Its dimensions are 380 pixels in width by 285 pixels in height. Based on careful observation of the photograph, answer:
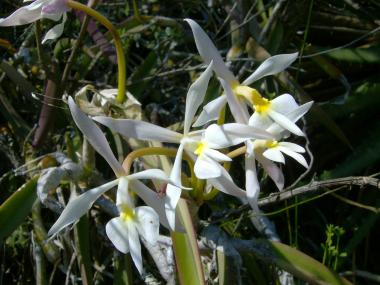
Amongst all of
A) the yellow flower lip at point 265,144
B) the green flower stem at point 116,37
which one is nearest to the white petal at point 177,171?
the yellow flower lip at point 265,144

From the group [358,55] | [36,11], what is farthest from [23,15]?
[358,55]

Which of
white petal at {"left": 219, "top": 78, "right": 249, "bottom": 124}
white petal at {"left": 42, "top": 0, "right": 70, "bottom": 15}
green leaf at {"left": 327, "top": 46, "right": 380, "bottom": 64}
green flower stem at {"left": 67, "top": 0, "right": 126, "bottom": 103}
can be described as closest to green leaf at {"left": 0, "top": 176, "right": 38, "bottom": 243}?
green flower stem at {"left": 67, "top": 0, "right": 126, "bottom": 103}

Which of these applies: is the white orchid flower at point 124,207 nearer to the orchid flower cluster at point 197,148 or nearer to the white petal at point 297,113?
the orchid flower cluster at point 197,148

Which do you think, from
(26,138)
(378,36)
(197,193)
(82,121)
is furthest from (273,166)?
(378,36)

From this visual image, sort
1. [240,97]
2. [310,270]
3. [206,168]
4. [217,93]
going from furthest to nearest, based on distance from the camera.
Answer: [217,93] → [310,270] → [240,97] → [206,168]

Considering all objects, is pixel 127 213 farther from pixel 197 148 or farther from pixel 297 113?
pixel 297 113

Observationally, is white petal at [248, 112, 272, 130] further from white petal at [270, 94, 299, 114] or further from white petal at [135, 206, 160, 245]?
white petal at [135, 206, 160, 245]

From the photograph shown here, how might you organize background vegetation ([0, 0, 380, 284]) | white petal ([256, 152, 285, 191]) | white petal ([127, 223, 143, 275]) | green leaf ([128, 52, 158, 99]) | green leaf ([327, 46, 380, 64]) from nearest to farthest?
white petal ([127, 223, 143, 275]) < white petal ([256, 152, 285, 191]) < background vegetation ([0, 0, 380, 284]) < green leaf ([128, 52, 158, 99]) < green leaf ([327, 46, 380, 64])
